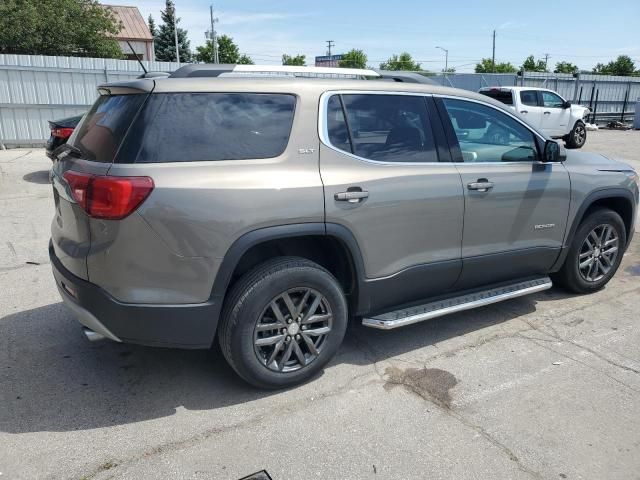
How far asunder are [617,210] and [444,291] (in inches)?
87.8

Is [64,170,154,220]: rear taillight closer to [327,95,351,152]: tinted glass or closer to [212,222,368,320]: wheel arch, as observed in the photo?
[212,222,368,320]: wheel arch

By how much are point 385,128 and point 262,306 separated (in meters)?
1.46

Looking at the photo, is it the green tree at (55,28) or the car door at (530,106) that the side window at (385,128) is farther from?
the green tree at (55,28)

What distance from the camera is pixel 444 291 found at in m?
4.04

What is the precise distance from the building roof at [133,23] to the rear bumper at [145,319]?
191ft

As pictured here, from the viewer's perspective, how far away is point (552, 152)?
14.2 feet

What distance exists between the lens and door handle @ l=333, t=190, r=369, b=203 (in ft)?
10.8

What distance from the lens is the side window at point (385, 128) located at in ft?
11.3

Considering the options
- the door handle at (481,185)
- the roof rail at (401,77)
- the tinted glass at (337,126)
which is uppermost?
the roof rail at (401,77)

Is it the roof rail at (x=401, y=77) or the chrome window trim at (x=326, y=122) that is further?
the roof rail at (x=401, y=77)

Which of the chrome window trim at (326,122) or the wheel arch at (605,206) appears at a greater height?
the chrome window trim at (326,122)

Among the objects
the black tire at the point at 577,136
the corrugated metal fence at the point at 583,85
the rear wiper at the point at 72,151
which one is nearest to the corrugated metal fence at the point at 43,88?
the rear wiper at the point at 72,151

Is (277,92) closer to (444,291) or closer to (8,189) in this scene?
(444,291)

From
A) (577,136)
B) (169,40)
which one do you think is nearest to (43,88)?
(577,136)
